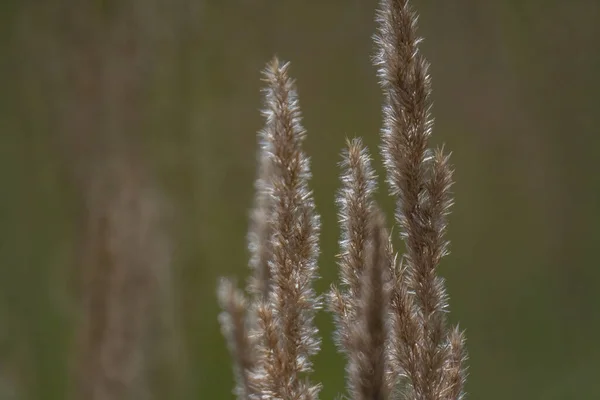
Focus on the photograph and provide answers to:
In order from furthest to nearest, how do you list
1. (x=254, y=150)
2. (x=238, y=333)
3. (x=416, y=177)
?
(x=254, y=150) < (x=238, y=333) < (x=416, y=177)

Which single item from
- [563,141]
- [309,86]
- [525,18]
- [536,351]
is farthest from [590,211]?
[309,86]

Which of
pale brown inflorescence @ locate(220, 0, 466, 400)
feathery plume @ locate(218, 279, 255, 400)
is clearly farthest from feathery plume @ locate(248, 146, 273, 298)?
→ pale brown inflorescence @ locate(220, 0, 466, 400)

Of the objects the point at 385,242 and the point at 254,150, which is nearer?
the point at 385,242

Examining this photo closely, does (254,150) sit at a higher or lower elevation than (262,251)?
higher

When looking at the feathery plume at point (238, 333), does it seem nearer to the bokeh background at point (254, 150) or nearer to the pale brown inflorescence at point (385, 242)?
the pale brown inflorescence at point (385, 242)

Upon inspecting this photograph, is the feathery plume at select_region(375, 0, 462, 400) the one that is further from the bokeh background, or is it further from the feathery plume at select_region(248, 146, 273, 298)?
the bokeh background

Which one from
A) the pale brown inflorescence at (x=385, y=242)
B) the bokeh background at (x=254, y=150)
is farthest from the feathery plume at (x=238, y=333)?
the bokeh background at (x=254, y=150)

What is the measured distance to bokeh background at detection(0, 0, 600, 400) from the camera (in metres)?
2.02

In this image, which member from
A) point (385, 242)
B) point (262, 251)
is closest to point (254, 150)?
point (262, 251)

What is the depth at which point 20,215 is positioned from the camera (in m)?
2.15

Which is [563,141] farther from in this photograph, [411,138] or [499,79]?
[411,138]

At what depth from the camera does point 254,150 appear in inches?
84.4

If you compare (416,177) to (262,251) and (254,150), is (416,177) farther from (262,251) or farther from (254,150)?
(254,150)

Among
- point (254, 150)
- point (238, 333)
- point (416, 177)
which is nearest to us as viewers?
point (416, 177)
